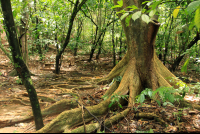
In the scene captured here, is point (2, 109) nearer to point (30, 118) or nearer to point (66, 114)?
point (30, 118)

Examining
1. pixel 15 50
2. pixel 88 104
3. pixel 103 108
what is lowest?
pixel 88 104

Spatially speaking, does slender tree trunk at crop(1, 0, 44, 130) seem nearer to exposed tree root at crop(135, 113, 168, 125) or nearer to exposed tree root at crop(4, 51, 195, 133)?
exposed tree root at crop(4, 51, 195, 133)

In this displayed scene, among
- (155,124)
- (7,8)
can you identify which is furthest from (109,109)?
(7,8)

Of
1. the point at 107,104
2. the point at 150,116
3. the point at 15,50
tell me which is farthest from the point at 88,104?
the point at 15,50

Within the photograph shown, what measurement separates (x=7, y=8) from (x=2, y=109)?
2815 millimetres

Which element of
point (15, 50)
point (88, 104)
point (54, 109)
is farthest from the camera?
point (88, 104)

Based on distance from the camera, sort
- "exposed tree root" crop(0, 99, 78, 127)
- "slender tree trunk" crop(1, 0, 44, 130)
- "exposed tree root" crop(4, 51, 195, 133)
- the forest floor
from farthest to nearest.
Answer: "exposed tree root" crop(0, 99, 78, 127)
"exposed tree root" crop(4, 51, 195, 133)
the forest floor
"slender tree trunk" crop(1, 0, 44, 130)

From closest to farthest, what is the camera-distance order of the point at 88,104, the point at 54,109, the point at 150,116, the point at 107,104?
the point at 150,116, the point at 107,104, the point at 54,109, the point at 88,104

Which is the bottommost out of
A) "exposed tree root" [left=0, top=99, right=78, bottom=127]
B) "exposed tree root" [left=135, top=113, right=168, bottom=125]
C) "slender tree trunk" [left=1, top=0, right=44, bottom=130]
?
"exposed tree root" [left=0, top=99, right=78, bottom=127]

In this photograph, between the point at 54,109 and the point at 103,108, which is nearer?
the point at 103,108

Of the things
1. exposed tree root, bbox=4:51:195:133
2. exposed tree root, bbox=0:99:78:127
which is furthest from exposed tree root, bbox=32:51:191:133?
exposed tree root, bbox=0:99:78:127

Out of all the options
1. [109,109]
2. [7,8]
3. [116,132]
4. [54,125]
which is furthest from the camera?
[109,109]

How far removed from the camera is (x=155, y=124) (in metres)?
2.27

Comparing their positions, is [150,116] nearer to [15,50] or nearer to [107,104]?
[107,104]
